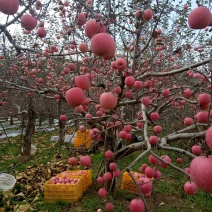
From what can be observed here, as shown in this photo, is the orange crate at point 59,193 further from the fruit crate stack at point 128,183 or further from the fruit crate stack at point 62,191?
the fruit crate stack at point 128,183

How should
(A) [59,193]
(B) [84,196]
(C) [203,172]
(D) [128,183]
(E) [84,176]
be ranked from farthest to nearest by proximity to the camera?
1. (E) [84,176]
2. (D) [128,183]
3. (B) [84,196]
4. (A) [59,193]
5. (C) [203,172]

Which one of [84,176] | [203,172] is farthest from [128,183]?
[203,172]

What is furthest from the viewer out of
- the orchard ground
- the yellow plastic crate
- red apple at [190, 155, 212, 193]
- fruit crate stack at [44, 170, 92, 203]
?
the yellow plastic crate

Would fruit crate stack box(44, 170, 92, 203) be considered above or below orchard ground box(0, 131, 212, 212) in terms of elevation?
above

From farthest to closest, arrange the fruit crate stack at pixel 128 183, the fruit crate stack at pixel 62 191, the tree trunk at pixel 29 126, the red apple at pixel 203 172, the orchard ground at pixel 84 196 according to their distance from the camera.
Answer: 1. the tree trunk at pixel 29 126
2. the fruit crate stack at pixel 128 183
3. the fruit crate stack at pixel 62 191
4. the orchard ground at pixel 84 196
5. the red apple at pixel 203 172

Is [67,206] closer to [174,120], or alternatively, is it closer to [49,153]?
[49,153]

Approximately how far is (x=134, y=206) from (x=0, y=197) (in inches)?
123

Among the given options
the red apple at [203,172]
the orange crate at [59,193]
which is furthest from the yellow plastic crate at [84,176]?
the red apple at [203,172]

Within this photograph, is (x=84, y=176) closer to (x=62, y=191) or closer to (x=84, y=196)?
(x=84, y=196)

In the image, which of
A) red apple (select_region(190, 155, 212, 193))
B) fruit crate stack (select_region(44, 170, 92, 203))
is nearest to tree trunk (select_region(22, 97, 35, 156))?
fruit crate stack (select_region(44, 170, 92, 203))

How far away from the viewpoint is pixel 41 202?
13.0ft

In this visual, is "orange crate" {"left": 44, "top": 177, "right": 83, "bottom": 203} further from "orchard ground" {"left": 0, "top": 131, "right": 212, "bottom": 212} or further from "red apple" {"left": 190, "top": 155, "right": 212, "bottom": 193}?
"red apple" {"left": 190, "top": 155, "right": 212, "bottom": 193}

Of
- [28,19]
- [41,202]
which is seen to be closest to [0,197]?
[41,202]

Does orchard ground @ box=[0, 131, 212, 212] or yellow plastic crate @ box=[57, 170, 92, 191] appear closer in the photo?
orchard ground @ box=[0, 131, 212, 212]
